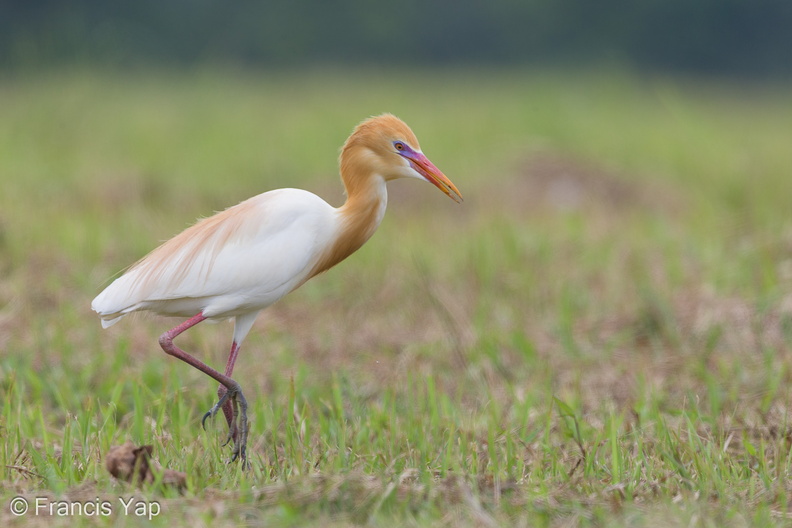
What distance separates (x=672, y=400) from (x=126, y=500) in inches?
99.5

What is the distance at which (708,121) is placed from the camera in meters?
15.4

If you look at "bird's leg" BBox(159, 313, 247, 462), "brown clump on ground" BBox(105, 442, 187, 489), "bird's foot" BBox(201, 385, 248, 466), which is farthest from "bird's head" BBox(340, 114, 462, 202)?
"brown clump on ground" BBox(105, 442, 187, 489)

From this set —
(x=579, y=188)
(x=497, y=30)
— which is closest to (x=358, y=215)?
(x=579, y=188)

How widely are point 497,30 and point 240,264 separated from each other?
2365 centimetres

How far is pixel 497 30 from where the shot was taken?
2620 cm

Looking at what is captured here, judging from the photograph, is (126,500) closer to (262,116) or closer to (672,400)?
(672,400)

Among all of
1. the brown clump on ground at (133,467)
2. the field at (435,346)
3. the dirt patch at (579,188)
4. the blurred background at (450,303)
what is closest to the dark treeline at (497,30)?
the blurred background at (450,303)

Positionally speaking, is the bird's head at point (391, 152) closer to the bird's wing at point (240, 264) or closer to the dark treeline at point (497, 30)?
the bird's wing at point (240, 264)

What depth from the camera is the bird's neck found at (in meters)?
3.52

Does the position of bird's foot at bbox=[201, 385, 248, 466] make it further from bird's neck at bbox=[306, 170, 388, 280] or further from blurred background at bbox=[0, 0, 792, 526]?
bird's neck at bbox=[306, 170, 388, 280]

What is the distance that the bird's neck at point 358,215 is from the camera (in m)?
3.52

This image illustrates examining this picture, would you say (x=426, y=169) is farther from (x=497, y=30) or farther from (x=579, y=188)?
(x=497, y=30)

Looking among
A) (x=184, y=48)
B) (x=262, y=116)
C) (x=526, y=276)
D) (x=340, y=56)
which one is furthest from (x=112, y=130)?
(x=340, y=56)

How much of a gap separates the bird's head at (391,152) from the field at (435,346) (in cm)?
83
